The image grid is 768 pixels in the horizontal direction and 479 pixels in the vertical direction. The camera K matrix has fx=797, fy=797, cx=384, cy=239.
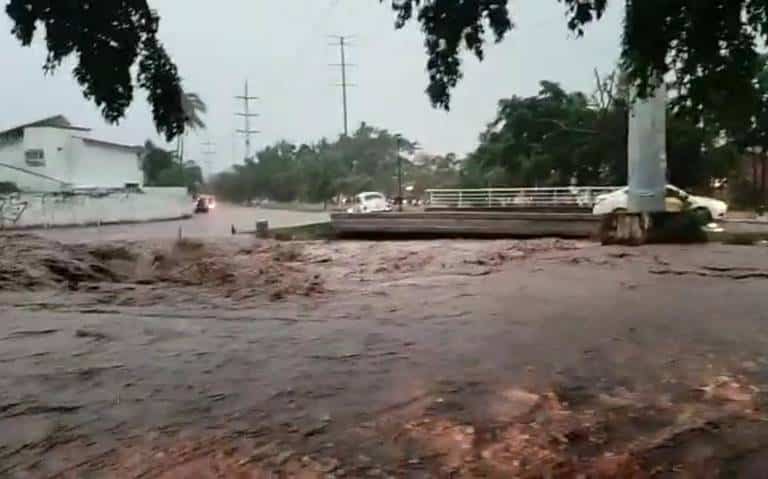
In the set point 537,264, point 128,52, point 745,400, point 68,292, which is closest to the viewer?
point 745,400

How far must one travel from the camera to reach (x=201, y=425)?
3037 millimetres

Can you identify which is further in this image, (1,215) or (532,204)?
(532,204)

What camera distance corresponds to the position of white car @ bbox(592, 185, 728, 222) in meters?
12.5

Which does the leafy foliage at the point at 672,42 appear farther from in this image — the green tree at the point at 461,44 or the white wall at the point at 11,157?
the white wall at the point at 11,157

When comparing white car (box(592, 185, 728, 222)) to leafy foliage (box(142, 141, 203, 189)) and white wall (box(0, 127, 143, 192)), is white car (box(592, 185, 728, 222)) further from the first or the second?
white wall (box(0, 127, 143, 192))

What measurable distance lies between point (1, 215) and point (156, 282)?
389 cm

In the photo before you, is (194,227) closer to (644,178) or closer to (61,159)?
(61,159)

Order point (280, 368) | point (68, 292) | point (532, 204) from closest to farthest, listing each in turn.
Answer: point (280, 368) < point (68, 292) < point (532, 204)

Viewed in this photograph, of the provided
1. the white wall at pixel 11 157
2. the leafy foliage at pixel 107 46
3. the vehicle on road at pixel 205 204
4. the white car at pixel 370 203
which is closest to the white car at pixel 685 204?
the white car at pixel 370 203

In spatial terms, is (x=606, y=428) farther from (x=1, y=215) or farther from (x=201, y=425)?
(x=1, y=215)

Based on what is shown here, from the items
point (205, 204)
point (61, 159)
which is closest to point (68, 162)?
point (61, 159)

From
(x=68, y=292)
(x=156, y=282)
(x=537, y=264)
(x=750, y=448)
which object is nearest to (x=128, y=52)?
(x=750, y=448)

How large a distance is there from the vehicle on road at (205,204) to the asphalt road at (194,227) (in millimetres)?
89

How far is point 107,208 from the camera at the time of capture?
1206 centimetres
